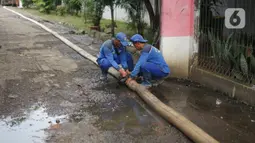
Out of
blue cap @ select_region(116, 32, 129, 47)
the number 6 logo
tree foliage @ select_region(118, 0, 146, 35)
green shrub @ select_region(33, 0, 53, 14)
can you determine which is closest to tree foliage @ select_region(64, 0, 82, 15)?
green shrub @ select_region(33, 0, 53, 14)

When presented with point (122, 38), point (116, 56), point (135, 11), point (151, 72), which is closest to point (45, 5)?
point (135, 11)

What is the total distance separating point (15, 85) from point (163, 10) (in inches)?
130

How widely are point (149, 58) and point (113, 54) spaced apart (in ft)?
2.72

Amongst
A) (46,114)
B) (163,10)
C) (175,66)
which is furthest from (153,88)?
(46,114)

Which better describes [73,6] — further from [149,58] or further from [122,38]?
[149,58]

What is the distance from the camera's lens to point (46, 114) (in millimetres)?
5586

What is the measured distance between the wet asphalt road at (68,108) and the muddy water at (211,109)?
52 centimetres

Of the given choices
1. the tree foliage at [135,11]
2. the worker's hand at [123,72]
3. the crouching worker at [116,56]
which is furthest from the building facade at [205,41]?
the tree foliage at [135,11]

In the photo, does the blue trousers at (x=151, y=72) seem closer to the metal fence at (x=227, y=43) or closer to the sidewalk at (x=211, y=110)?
the sidewalk at (x=211, y=110)

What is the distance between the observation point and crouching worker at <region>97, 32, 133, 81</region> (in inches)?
266

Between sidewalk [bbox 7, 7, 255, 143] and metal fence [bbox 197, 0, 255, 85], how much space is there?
48 cm

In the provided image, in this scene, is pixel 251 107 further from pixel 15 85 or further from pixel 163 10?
pixel 15 85

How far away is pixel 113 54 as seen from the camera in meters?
7.12

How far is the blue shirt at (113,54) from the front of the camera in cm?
691
